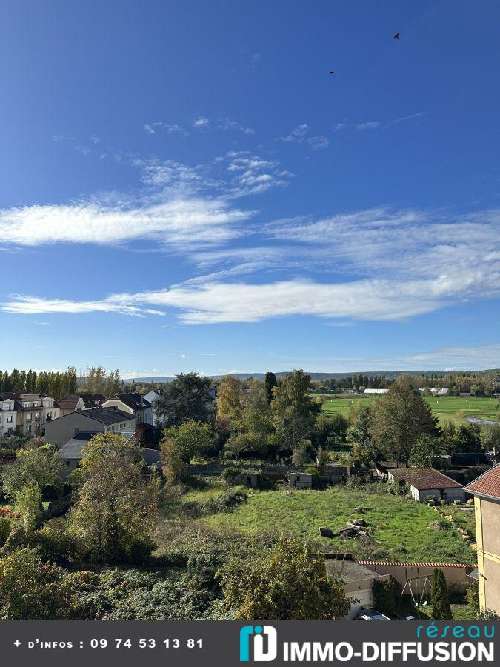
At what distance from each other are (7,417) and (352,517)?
58.4 metres

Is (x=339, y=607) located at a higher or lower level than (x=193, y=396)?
lower

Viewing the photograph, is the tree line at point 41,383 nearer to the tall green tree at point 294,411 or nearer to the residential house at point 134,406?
the residential house at point 134,406

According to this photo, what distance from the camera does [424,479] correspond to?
148ft

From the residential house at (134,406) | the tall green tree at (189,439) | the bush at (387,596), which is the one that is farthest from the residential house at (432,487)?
the residential house at (134,406)

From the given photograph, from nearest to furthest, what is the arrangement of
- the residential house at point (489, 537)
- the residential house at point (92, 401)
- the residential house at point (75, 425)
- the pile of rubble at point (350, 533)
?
the residential house at point (489, 537) < the pile of rubble at point (350, 533) < the residential house at point (75, 425) < the residential house at point (92, 401)

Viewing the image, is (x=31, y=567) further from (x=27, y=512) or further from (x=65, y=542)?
(x=27, y=512)

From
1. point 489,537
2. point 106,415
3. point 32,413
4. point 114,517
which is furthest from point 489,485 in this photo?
point 32,413

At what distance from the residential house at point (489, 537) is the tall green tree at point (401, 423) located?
33.0 meters

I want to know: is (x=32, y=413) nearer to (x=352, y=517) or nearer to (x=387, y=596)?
(x=352, y=517)

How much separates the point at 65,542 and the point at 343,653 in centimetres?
1857

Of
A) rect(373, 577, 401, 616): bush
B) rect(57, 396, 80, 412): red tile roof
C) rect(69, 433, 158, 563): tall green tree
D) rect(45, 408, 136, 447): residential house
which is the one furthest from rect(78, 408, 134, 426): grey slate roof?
rect(373, 577, 401, 616): bush

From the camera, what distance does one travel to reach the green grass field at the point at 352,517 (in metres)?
28.4

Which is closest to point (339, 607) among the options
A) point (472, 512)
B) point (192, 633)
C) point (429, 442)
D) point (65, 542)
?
point (192, 633)

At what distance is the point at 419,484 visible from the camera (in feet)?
144
